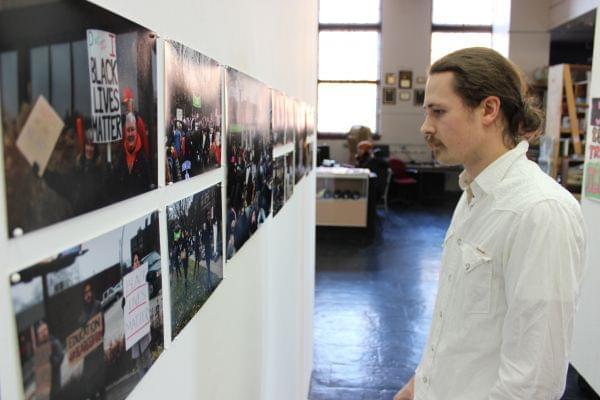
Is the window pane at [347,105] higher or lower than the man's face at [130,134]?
higher

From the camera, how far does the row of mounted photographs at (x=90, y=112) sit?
0.49 metres

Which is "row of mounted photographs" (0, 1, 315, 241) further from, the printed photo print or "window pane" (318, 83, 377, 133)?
"window pane" (318, 83, 377, 133)

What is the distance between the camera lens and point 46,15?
20.3 inches

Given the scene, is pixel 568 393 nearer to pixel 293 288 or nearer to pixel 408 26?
pixel 293 288

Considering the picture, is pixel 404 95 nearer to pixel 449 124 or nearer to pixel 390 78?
pixel 390 78

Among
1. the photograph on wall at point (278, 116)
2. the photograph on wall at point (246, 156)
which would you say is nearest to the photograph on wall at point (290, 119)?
the photograph on wall at point (278, 116)

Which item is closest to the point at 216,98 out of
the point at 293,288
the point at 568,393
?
the point at 293,288

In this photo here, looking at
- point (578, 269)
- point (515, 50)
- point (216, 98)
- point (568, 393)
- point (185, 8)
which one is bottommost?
point (568, 393)

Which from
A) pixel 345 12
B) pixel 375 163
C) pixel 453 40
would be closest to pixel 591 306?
pixel 375 163

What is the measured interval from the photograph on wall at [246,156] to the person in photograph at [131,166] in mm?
527

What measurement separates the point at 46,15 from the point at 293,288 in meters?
2.29

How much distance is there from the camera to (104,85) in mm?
647

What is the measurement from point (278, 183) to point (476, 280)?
96cm

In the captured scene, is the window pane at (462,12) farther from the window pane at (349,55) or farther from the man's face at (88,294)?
the man's face at (88,294)
